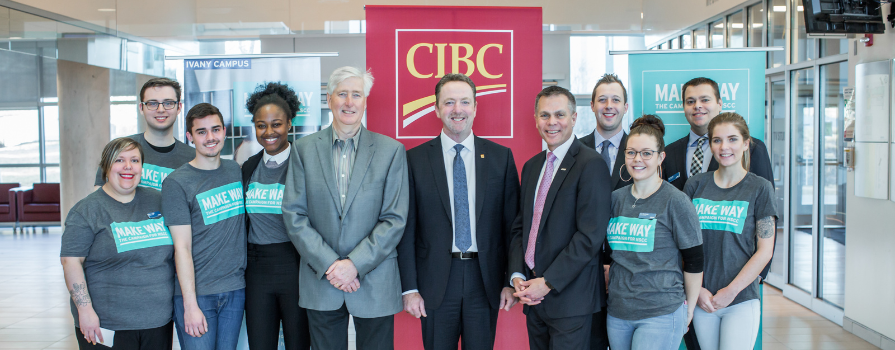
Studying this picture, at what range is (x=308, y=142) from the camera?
264 cm

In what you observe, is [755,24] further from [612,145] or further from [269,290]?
[269,290]

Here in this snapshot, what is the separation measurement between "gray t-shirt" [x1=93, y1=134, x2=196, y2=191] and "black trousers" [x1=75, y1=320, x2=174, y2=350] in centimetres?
72

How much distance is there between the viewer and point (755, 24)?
6.59m

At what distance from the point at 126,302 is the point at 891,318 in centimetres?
560

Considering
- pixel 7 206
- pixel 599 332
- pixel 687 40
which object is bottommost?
pixel 7 206

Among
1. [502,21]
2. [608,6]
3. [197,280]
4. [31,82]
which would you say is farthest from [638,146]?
[31,82]

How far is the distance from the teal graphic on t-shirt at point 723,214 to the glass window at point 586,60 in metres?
4.97

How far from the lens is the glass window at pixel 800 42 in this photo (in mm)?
5945

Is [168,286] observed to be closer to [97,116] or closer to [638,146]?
[638,146]

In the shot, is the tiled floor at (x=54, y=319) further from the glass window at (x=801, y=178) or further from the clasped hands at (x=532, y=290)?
the clasped hands at (x=532, y=290)

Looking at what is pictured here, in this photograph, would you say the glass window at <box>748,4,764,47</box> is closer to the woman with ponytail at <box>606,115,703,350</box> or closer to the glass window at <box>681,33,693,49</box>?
the glass window at <box>681,33,693,49</box>

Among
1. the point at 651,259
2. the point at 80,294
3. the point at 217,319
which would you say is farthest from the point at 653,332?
the point at 80,294

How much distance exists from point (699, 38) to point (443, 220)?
21.8 feet

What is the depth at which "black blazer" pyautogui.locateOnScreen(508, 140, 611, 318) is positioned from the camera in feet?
7.70
